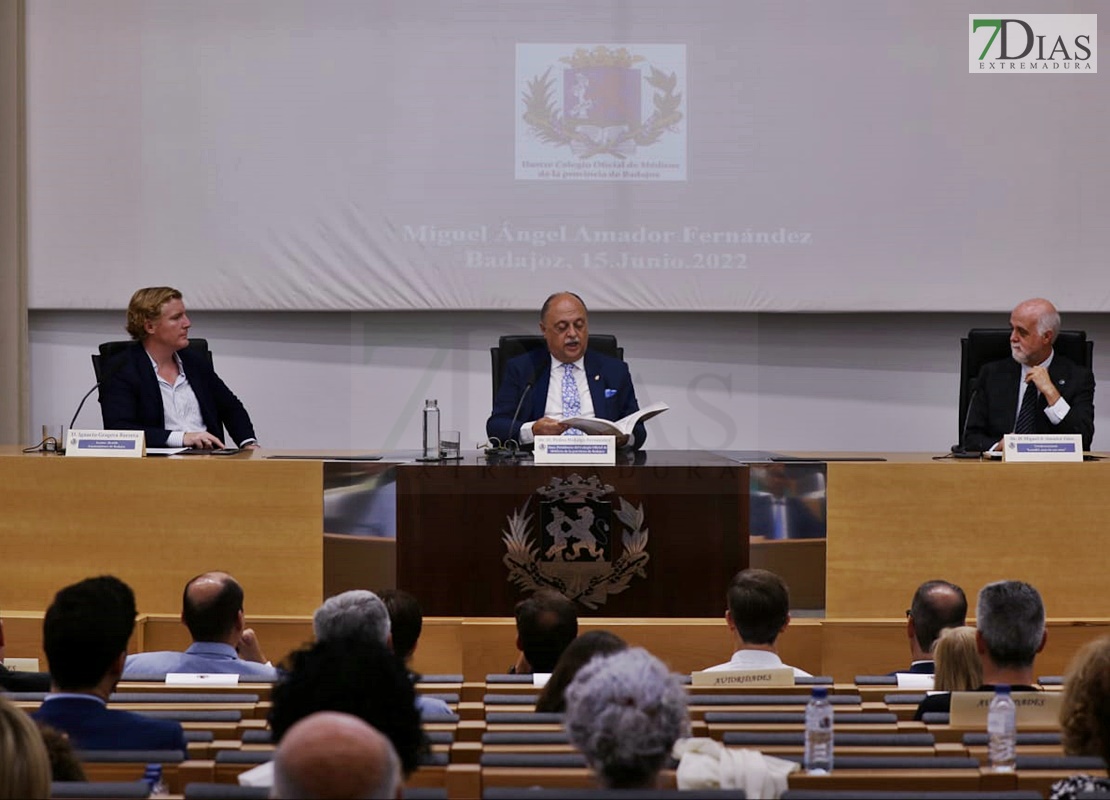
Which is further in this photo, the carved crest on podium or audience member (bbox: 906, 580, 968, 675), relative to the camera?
the carved crest on podium

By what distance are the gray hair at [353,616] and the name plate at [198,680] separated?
264mm

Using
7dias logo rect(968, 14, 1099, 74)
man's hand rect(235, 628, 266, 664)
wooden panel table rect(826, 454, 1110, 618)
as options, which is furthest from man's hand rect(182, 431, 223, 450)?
7dias logo rect(968, 14, 1099, 74)

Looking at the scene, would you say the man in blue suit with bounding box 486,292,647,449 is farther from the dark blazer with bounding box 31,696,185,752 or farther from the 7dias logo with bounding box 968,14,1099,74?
the dark blazer with bounding box 31,696,185,752

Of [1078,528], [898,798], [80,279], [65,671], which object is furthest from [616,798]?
[80,279]

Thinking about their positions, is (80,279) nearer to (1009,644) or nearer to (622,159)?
(622,159)

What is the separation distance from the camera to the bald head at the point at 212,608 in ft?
9.84

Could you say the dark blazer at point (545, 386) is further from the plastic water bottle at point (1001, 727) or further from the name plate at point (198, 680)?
the plastic water bottle at point (1001, 727)

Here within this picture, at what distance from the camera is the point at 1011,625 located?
252 centimetres

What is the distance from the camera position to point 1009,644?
252 cm

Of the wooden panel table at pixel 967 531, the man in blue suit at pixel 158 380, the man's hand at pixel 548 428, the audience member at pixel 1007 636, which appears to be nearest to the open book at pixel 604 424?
the man's hand at pixel 548 428

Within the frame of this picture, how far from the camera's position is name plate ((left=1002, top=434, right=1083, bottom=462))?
4.07m

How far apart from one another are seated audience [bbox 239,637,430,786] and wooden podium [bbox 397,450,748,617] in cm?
216

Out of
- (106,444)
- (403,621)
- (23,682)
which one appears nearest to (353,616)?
(403,621)

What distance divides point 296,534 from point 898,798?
8.82 feet
